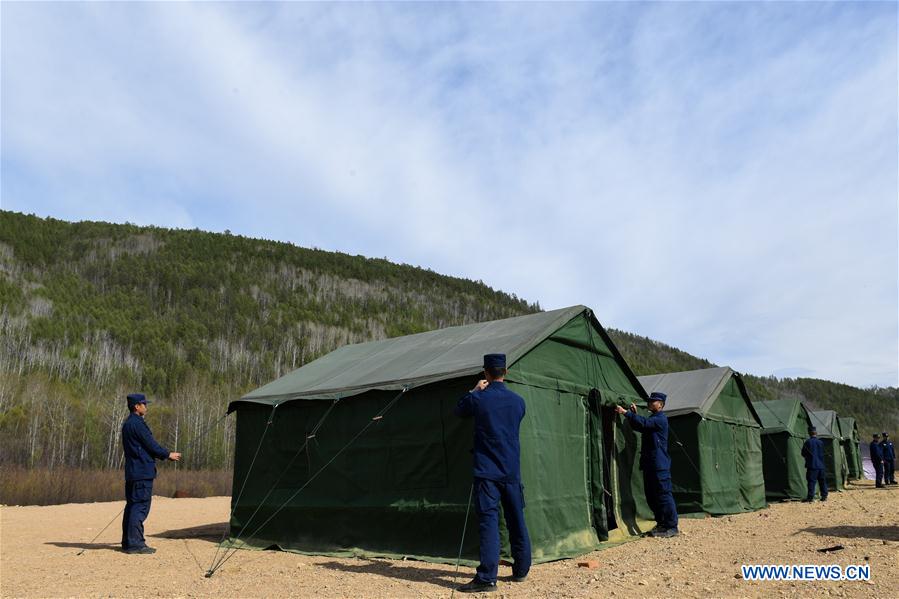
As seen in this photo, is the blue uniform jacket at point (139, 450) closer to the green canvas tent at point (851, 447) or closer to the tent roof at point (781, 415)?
the tent roof at point (781, 415)

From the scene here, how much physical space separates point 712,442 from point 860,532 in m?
4.59

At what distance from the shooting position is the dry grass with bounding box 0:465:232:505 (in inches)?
744

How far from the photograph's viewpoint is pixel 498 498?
17.1 feet

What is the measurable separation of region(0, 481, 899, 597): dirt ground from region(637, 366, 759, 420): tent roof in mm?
2969

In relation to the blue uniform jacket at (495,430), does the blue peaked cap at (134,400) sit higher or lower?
Result: higher

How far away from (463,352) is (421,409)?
95cm

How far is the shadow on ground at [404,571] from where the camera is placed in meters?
5.58

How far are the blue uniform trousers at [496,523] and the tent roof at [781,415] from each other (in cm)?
1313

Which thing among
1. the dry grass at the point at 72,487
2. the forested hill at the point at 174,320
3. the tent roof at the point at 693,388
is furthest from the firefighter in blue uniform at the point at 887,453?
the forested hill at the point at 174,320

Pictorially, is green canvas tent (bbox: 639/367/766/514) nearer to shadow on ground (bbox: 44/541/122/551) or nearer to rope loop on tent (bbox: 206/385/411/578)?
rope loop on tent (bbox: 206/385/411/578)

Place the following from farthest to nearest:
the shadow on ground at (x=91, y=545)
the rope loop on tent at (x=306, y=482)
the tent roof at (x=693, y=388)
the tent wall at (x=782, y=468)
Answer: the tent wall at (x=782, y=468) → the tent roof at (x=693, y=388) → the shadow on ground at (x=91, y=545) → the rope loop on tent at (x=306, y=482)

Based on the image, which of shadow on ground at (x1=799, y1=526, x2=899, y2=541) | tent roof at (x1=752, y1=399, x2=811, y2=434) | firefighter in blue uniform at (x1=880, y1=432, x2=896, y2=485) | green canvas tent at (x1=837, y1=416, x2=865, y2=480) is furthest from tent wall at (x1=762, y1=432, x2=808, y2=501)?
green canvas tent at (x1=837, y1=416, x2=865, y2=480)

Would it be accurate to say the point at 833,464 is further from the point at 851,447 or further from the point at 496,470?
the point at 496,470

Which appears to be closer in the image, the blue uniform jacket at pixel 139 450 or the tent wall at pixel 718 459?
the blue uniform jacket at pixel 139 450
